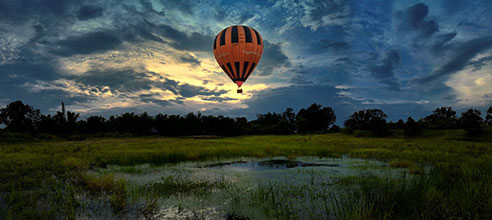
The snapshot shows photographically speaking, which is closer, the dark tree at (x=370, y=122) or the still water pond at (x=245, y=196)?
the still water pond at (x=245, y=196)

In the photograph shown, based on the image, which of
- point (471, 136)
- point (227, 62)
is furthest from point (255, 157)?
point (471, 136)

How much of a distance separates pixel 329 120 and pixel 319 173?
83143 millimetres

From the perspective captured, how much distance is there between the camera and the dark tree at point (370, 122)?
5005cm

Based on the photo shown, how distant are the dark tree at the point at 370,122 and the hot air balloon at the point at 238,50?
35365 mm

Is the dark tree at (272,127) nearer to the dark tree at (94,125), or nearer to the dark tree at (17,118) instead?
the dark tree at (94,125)

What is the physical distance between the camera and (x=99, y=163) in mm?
17094

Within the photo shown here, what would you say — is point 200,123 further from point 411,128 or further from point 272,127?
point 411,128

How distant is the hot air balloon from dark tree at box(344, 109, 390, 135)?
35.4 meters

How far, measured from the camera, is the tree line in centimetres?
5375

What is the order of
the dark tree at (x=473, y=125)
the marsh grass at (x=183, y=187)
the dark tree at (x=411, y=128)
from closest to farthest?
1. the marsh grass at (x=183, y=187)
2. the dark tree at (x=473, y=125)
3. the dark tree at (x=411, y=128)

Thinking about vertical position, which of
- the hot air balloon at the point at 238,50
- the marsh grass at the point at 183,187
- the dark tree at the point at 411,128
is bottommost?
the marsh grass at the point at 183,187

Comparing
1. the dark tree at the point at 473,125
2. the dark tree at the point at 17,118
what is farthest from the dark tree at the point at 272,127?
the dark tree at the point at 17,118

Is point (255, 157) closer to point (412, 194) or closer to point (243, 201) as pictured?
point (243, 201)

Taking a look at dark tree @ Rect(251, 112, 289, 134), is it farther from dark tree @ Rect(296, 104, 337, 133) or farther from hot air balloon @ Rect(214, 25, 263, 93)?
hot air balloon @ Rect(214, 25, 263, 93)
